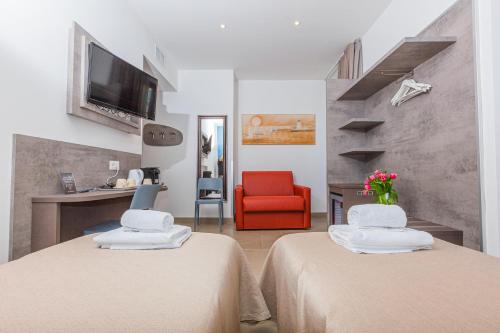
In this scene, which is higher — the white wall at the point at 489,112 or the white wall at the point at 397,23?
the white wall at the point at 397,23

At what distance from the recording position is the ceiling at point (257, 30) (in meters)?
3.10

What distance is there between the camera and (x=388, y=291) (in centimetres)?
66

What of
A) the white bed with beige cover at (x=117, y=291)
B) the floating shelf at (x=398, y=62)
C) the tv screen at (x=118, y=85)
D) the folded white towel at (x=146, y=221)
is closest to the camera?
the white bed with beige cover at (x=117, y=291)

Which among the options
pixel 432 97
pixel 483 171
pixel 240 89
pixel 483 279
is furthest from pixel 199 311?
pixel 240 89

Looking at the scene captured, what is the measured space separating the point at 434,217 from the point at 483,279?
1759mm

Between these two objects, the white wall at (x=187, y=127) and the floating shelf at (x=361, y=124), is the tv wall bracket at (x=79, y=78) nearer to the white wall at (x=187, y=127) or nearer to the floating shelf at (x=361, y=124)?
the white wall at (x=187, y=127)

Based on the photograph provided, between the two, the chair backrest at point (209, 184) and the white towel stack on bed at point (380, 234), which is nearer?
the white towel stack on bed at point (380, 234)

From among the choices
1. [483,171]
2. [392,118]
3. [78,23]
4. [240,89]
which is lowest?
[483,171]

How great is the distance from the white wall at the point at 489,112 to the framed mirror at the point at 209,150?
146 inches

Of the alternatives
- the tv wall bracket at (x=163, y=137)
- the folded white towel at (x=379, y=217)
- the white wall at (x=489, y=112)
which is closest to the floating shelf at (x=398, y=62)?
the white wall at (x=489, y=112)

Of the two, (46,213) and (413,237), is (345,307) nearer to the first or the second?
(413,237)

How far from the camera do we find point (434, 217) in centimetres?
227

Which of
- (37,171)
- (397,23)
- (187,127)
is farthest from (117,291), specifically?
(187,127)

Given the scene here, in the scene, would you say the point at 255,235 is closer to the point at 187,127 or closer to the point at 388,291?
the point at 187,127
